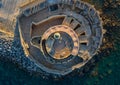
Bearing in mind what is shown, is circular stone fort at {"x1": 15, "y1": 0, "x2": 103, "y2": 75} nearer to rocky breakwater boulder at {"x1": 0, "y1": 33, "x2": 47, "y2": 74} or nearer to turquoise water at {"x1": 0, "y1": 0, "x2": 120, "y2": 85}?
rocky breakwater boulder at {"x1": 0, "y1": 33, "x2": 47, "y2": 74}

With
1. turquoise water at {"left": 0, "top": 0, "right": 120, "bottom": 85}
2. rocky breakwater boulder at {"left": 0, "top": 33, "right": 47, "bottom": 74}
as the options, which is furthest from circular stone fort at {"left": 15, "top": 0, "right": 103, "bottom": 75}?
turquoise water at {"left": 0, "top": 0, "right": 120, "bottom": 85}

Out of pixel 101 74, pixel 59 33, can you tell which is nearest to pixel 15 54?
pixel 59 33

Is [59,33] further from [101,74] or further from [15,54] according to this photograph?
[101,74]

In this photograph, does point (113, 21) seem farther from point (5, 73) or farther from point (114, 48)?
point (5, 73)

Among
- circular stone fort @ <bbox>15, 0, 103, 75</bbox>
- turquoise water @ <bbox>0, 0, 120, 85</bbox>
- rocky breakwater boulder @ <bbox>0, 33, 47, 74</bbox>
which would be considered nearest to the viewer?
circular stone fort @ <bbox>15, 0, 103, 75</bbox>

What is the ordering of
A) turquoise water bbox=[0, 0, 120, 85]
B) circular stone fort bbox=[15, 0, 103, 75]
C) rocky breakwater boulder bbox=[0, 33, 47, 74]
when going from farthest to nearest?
1. rocky breakwater boulder bbox=[0, 33, 47, 74]
2. turquoise water bbox=[0, 0, 120, 85]
3. circular stone fort bbox=[15, 0, 103, 75]

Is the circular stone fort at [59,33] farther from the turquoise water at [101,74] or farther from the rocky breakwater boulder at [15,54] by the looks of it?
the turquoise water at [101,74]

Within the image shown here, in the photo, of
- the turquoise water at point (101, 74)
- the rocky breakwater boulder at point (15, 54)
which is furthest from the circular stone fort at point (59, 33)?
the turquoise water at point (101, 74)

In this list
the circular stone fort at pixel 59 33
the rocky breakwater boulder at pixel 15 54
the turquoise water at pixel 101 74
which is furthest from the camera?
the rocky breakwater boulder at pixel 15 54

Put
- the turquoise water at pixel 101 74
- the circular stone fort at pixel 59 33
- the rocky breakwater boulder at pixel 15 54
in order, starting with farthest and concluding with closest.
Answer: the rocky breakwater boulder at pixel 15 54, the turquoise water at pixel 101 74, the circular stone fort at pixel 59 33

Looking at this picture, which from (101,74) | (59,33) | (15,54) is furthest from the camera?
(15,54)
